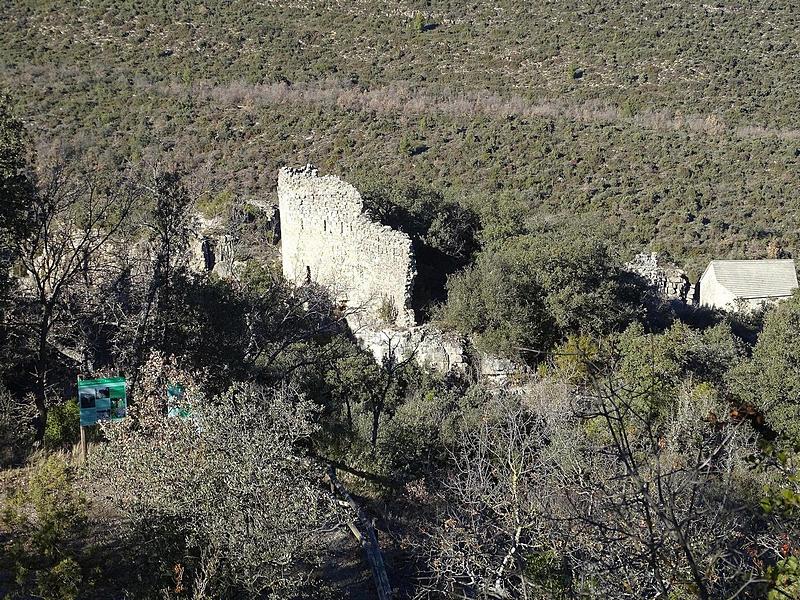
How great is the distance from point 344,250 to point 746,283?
1420 cm

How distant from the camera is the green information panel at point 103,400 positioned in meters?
7.69

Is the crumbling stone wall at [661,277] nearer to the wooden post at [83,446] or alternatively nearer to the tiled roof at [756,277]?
the tiled roof at [756,277]

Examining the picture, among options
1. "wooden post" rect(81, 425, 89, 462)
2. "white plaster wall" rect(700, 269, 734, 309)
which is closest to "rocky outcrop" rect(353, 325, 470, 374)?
"wooden post" rect(81, 425, 89, 462)

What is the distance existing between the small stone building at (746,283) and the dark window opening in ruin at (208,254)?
15269 mm

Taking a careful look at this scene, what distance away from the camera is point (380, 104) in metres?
37.5

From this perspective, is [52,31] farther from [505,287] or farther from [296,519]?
[296,519]

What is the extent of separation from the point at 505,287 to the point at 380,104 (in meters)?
25.4

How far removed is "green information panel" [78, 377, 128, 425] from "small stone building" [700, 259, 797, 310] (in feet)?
64.3

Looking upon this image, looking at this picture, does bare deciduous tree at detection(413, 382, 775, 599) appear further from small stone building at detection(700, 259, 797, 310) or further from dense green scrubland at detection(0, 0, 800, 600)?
small stone building at detection(700, 259, 797, 310)

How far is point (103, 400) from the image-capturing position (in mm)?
7777

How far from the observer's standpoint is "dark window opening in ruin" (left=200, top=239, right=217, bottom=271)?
19.6m

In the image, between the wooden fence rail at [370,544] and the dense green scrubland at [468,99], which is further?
the dense green scrubland at [468,99]

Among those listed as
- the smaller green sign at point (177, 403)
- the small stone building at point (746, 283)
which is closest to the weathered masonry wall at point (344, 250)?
the smaller green sign at point (177, 403)

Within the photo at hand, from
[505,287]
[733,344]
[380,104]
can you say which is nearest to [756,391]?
[733,344]
